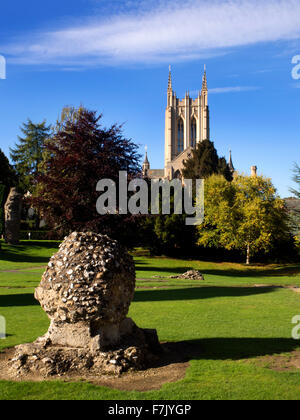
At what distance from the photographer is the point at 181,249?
172 ft

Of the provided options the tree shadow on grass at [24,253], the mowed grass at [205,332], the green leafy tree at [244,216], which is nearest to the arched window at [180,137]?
the green leafy tree at [244,216]

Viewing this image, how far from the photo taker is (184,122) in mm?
144750

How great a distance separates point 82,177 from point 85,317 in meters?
21.5

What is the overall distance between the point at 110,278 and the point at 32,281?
1629 centimetres

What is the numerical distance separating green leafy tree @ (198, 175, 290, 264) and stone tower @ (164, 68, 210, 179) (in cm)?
9158

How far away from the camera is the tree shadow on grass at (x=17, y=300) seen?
16011 millimetres

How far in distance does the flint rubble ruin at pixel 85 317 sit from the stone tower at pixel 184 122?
441 ft

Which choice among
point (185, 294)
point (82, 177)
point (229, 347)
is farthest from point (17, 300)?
point (82, 177)

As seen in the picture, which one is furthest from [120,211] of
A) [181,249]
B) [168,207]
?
[181,249]

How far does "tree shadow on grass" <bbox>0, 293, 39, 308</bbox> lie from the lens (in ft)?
52.5

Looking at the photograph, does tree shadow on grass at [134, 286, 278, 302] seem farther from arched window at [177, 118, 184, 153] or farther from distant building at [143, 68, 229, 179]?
arched window at [177, 118, 184, 153]

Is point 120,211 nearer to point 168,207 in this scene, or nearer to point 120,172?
point 120,172

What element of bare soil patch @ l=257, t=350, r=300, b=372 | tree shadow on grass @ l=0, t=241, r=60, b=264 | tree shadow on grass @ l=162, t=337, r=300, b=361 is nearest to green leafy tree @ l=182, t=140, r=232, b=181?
tree shadow on grass @ l=0, t=241, r=60, b=264
